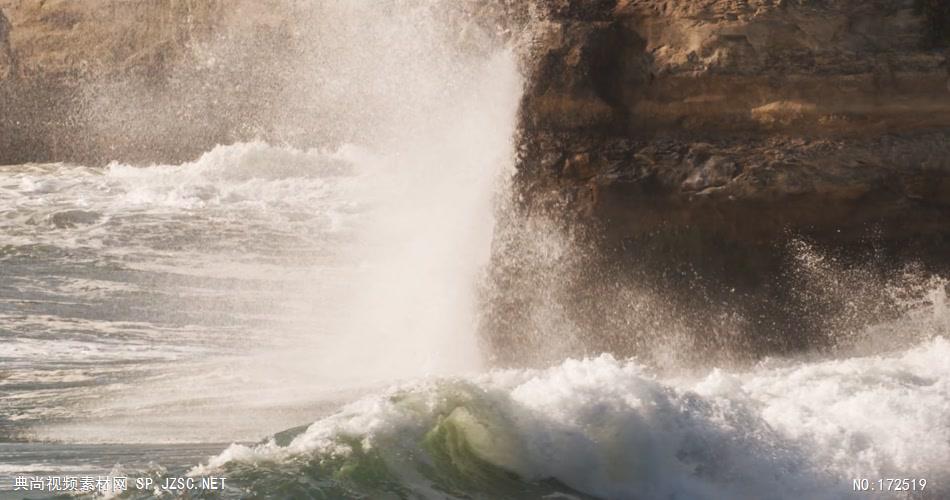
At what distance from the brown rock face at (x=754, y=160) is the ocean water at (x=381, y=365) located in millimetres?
414

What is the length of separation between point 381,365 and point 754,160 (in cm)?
Result: 290

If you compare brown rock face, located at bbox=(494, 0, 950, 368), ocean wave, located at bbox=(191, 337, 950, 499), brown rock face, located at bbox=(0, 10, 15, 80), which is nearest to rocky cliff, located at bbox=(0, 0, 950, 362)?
brown rock face, located at bbox=(494, 0, 950, 368)

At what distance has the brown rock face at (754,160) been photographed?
26.8 feet

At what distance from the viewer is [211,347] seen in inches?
381

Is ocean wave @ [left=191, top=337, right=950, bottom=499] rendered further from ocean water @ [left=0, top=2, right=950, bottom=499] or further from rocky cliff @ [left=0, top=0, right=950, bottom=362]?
rocky cliff @ [left=0, top=0, right=950, bottom=362]

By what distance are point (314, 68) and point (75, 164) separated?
170 inches

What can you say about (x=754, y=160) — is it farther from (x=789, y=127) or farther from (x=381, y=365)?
(x=381, y=365)

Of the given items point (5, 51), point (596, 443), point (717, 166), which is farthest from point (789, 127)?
point (5, 51)

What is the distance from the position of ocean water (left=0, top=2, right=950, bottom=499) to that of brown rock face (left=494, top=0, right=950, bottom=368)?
414mm

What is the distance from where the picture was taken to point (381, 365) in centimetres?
924

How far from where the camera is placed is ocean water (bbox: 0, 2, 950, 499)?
620 cm

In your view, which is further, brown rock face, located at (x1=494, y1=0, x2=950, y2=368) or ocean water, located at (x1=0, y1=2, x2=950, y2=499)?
brown rock face, located at (x1=494, y1=0, x2=950, y2=368)

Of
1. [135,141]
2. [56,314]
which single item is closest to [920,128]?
[56,314]

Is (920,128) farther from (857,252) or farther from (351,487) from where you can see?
(351,487)
